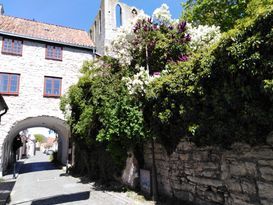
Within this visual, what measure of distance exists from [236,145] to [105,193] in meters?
5.65

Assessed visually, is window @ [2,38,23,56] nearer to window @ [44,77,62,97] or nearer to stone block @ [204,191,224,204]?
window @ [44,77,62,97]

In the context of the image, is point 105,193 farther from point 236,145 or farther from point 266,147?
point 266,147

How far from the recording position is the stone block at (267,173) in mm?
4152

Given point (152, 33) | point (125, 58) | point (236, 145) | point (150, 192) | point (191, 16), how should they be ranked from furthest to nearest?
point (191, 16) → point (125, 58) → point (152, 33) → point (150, 192) → point (236, 145)

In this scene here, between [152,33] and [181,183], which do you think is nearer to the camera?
[181,183]

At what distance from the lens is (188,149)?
6.29 m

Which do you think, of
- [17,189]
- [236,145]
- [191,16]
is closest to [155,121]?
[236,145]

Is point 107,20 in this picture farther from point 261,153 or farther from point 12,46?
point 261,153

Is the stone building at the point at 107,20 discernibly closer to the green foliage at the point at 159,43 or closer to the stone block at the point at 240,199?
the green foliage at the point at 159,43

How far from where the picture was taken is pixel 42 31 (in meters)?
17.7

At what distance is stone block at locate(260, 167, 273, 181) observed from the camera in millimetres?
4152

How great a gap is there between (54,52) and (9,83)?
381 centimetres

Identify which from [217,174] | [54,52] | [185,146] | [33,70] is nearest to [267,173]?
[217,174]

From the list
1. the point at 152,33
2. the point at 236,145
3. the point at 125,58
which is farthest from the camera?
the point at 125,58
